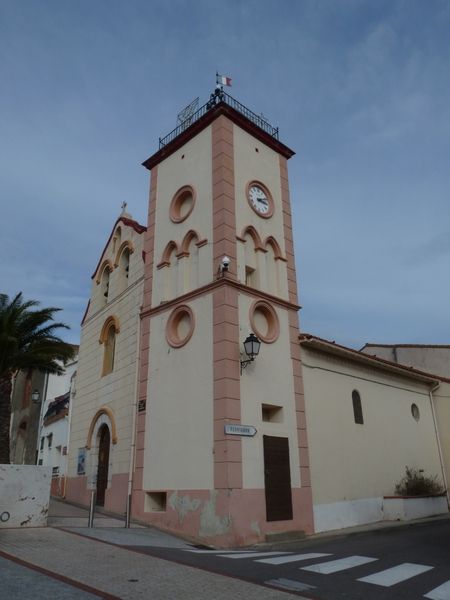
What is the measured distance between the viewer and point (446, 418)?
2083cm

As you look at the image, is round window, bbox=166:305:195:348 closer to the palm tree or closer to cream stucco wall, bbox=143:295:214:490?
cream stucco wall, bbox=143:295:214:490

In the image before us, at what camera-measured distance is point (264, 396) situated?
12531mm

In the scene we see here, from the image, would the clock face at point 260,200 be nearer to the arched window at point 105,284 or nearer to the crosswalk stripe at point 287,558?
the arched window at point 105,284

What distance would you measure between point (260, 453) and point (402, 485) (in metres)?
7.53

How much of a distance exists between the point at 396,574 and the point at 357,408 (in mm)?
9249

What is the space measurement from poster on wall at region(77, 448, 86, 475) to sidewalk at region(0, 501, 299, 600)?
697 cm

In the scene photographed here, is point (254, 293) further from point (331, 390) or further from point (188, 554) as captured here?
point (188, 554)

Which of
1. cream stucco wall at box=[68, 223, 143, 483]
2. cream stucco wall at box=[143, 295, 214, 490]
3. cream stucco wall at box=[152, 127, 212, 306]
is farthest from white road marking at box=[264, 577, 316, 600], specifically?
cream stucco wall at box=[68, 223, 143, 483]

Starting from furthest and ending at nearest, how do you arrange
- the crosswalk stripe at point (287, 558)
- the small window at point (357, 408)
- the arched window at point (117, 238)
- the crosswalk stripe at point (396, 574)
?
the arched window at point (117, 238) → the small window at point (357, 408) → the crosswalk stripe at point (287, 558) → the crosswalk stripe at point (396, 574)

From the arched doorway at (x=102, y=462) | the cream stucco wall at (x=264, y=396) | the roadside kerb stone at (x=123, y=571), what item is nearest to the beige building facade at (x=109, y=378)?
the arched doorway at (x=102, y=462)

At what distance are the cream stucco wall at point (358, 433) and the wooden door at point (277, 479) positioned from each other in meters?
1.31

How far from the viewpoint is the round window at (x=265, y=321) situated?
13.4m

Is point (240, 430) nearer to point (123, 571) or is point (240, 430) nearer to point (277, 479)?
point (277, 479)

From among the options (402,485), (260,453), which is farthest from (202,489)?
(402,485)
